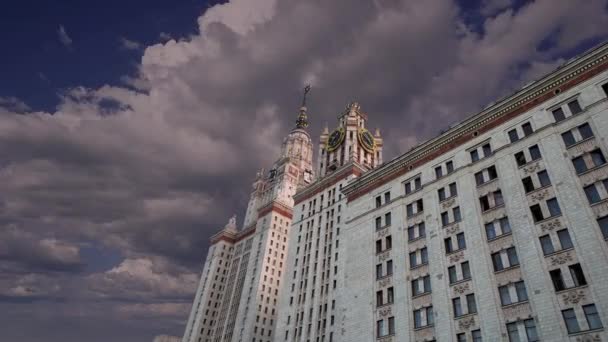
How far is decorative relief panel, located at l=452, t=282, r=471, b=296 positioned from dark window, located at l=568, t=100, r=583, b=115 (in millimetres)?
21234

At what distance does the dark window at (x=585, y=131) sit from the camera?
4173 centimetres

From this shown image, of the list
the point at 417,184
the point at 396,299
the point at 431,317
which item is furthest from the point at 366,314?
the point at 417,184

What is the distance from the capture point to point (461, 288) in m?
44.2

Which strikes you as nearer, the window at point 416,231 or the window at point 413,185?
the window at point 416,231

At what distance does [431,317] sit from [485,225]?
1163 cm

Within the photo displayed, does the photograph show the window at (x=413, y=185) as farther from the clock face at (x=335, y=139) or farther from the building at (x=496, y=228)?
the clock face at (x=335, y=139)

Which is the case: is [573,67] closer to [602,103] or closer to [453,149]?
[602,103]

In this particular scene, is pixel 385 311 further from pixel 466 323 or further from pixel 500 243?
pixel 500 243

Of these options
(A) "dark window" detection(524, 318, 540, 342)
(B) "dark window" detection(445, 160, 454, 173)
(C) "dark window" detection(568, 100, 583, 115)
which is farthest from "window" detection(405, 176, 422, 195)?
(A) "dark window" detection(524, 318, 540, 342)

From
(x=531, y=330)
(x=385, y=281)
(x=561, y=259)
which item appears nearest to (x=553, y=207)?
(x=561, y=259)

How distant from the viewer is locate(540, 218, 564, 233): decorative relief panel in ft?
130

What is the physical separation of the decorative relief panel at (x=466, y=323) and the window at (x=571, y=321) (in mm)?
8420

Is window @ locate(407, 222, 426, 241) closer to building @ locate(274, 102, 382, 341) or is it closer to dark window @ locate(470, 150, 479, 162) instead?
dark window @ locate(470, 150, 479, 162)

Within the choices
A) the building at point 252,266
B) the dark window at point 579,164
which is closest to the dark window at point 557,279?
the dark window at point 579,164
